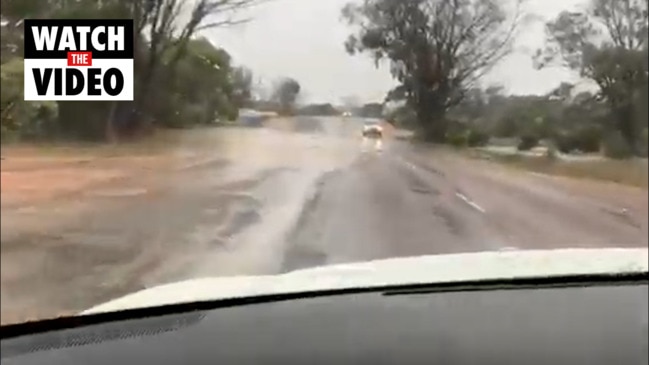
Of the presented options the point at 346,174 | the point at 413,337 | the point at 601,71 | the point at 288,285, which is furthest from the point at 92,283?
the point at 601,71

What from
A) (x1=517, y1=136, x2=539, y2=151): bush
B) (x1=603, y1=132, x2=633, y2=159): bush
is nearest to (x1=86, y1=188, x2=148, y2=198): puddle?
(x1=517, y1=136, x2=539, y2=151): bush

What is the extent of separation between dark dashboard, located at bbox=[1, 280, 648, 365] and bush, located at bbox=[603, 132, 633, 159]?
86cm

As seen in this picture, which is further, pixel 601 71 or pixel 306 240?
pixel 601 71

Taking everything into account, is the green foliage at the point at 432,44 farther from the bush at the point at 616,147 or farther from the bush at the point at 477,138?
the bush at the point at 616,147

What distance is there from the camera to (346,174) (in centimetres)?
315

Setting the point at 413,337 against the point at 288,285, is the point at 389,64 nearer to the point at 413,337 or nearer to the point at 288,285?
the point at 288,285

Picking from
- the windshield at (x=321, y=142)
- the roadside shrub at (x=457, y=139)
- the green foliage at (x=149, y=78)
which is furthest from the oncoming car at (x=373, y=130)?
the green foliage at (x=149, y=78)

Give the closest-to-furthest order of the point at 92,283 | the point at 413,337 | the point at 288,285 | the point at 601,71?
the point at 413,337 → the point at 288,285 → the point at 92,283 → the point at 601,71

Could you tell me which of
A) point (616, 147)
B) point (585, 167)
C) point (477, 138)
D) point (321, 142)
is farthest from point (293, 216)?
point (616, 147)

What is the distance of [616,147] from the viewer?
324 cm

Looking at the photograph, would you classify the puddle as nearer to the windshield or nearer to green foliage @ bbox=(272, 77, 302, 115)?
the windshield

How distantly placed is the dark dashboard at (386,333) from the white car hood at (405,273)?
9cm

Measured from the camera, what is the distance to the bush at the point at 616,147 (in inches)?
128

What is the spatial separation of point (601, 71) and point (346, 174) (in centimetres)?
88
